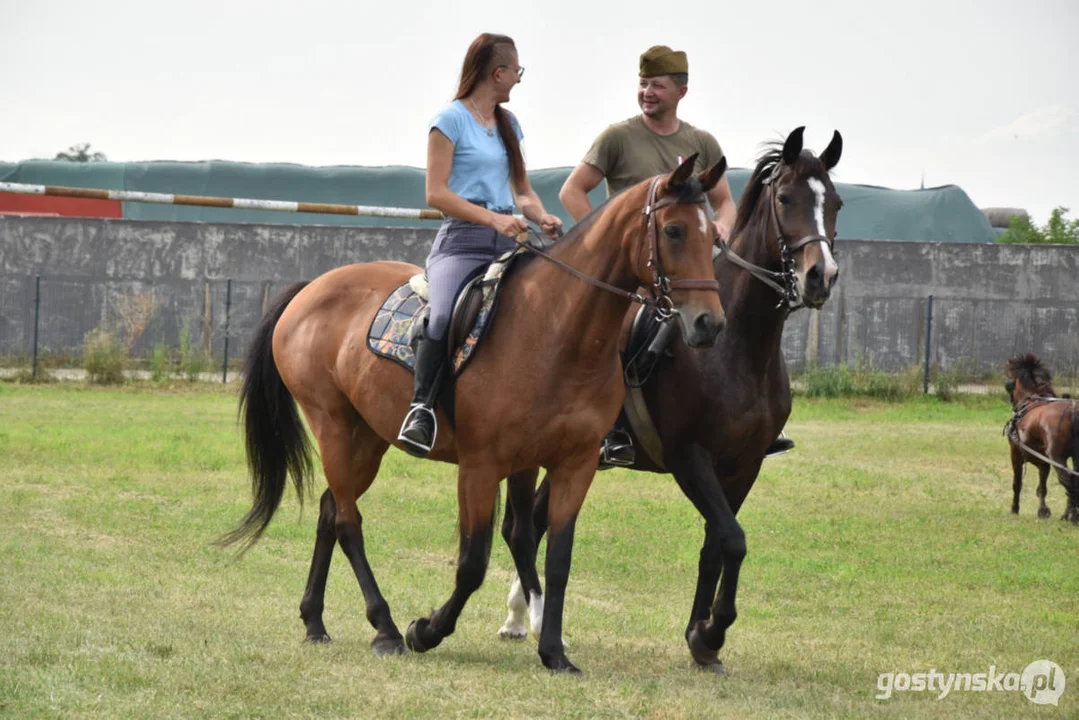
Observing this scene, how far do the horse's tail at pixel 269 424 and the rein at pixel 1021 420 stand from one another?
7812 millimetres

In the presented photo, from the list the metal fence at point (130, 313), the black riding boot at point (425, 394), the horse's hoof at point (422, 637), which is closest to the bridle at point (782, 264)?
the black riding boot at point (425, 394)

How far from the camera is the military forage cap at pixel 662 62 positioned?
23.4ft

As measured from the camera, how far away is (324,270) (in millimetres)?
27094

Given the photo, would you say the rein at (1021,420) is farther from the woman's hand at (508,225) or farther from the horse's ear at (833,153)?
the woman's hand at (508,225)

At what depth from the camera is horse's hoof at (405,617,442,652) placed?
620 centimetres

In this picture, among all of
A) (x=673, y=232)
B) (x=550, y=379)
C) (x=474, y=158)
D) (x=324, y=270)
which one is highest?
(x=474, y=158)

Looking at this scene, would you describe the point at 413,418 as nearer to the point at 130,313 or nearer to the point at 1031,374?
the point at 1031,374

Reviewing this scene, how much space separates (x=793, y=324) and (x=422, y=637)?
21.2m

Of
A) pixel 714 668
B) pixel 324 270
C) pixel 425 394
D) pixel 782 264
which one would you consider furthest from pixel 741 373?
pixel 324 270

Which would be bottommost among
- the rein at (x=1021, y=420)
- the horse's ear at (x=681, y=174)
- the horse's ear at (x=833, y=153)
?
the rein at (x=1021, y=420)

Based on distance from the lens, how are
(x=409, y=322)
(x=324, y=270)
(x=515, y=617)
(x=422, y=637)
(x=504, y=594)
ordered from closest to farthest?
(x=422, y=637)
(x=409, y=322)
(x=515, y=617)
(x=504, y=594)
(x=324, y=270)

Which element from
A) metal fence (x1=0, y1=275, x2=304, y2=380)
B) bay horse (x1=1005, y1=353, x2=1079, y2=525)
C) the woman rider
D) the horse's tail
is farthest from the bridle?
metal fence (x1=0, y1=275, x2=304, y2=380)

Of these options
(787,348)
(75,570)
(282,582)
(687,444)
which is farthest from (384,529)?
(787,348)

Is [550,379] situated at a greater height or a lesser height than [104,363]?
greater
